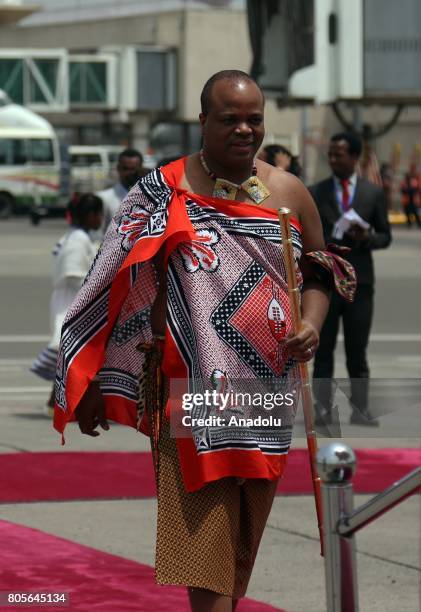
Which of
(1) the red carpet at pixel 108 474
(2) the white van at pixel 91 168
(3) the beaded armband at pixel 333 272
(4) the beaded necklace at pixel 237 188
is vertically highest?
(4) the beaded necklace at pixel 237 188

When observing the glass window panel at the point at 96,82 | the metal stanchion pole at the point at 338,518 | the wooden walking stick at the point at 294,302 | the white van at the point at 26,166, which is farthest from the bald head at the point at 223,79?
the glass window panel at the point at 96,82

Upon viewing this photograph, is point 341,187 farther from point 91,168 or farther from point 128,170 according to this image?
point 91,168

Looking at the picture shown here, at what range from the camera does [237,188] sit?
427cm

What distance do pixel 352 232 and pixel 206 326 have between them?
18.3 feet

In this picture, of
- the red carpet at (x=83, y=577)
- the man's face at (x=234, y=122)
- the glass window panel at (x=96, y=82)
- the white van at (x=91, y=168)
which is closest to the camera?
the man's face at (x=234, y=122)

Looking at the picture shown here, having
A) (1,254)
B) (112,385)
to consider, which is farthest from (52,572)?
(1,254)

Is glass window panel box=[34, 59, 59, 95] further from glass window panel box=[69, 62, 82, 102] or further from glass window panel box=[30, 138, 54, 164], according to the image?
glass window panel box=[30, 138, 54, 164]

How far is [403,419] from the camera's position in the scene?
3.98 metres

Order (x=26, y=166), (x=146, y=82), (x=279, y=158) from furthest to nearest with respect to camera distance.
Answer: (x=146, y=82)
(x=26, y=166)
(x=279, y=158)

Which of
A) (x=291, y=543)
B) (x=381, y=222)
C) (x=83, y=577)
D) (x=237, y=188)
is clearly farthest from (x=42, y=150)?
(x=237, y=188)

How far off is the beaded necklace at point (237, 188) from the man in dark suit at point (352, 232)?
5320 mm

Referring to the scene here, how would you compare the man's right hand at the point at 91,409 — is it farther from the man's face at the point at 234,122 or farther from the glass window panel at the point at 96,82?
the glass window panel at the point at 96,82

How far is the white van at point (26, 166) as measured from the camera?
1865 inches

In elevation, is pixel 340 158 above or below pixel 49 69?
above
